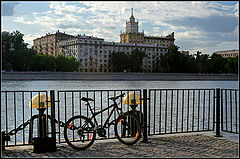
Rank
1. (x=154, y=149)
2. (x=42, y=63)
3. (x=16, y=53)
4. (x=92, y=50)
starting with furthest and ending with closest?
1. (x=92, y=50)
2. (x=42, y=63)
3. (x=16, y=53)
4. (x=154, y=149)

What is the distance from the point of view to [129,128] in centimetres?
648

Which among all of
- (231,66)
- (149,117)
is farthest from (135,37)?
(149,117)

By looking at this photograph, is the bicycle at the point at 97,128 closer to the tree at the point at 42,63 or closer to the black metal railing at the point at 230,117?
the black metal railing at the point at 230,117

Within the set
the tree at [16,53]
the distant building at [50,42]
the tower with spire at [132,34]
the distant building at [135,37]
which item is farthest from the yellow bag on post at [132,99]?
the tower with spire at [132,34]

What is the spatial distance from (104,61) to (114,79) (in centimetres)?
4571

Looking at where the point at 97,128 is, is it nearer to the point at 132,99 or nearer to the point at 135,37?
the point at 132,99

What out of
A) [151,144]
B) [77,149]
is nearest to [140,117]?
[151,144]

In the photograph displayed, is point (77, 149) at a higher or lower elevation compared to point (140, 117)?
lower

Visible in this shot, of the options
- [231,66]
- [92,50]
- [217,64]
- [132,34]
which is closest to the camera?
[231,66]

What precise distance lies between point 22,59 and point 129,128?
80.8 meters

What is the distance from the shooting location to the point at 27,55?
84062mm

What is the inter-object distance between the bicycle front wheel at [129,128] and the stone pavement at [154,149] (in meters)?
0.12

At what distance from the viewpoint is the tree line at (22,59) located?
81625 millimetres

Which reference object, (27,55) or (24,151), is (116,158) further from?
(27,55)
